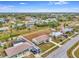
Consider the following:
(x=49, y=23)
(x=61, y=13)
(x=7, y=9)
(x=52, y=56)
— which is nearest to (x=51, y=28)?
(x=49, y=23)

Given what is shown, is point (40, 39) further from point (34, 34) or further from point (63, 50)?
point (63, 50)

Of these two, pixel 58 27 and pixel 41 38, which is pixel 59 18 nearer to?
Answer: pixel 58 27

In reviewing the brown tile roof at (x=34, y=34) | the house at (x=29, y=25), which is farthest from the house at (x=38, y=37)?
the house at (x=29, y=25)

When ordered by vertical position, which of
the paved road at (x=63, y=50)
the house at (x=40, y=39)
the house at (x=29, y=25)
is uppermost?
the house at (x=29, y=25)

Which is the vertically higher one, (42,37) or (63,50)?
(42,37)

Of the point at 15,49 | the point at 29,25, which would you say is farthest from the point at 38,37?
the point at 15,49

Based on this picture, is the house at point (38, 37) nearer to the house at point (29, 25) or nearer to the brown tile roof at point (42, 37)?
the brown tile roof at point (42, 37)

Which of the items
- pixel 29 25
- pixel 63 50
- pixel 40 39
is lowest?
pixel 63 50
